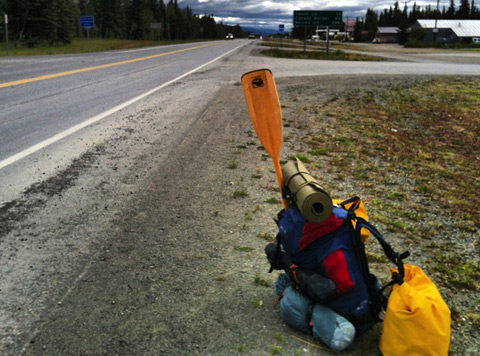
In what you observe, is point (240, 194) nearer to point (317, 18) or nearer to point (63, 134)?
point (63, 134)

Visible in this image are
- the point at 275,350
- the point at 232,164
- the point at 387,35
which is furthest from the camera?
the point at 387,35

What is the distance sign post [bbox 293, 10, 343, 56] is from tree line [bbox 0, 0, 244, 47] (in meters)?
30.3

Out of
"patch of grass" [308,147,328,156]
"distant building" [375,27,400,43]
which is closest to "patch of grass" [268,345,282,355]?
"patch of grass" [308,147,328,156]

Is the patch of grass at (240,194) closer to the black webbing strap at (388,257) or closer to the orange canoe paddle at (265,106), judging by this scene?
the orange canoe paddle at (265,106)

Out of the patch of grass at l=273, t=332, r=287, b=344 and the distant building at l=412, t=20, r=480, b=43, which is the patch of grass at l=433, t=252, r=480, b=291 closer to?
the patch of grass at l=273, t=332, r=287, b=344

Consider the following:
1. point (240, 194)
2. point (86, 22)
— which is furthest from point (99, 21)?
point (240, 194)

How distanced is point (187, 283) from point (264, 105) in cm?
129

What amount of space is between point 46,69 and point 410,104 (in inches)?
501

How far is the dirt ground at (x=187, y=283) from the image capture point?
7.98 ft

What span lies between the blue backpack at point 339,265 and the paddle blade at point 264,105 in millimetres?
701

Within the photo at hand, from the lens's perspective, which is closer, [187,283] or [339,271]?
[339,271]

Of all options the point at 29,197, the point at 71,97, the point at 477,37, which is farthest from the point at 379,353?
the point at 477,37

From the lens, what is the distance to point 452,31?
8581 centimetres

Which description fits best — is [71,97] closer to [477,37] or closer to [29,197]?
[29,197]
